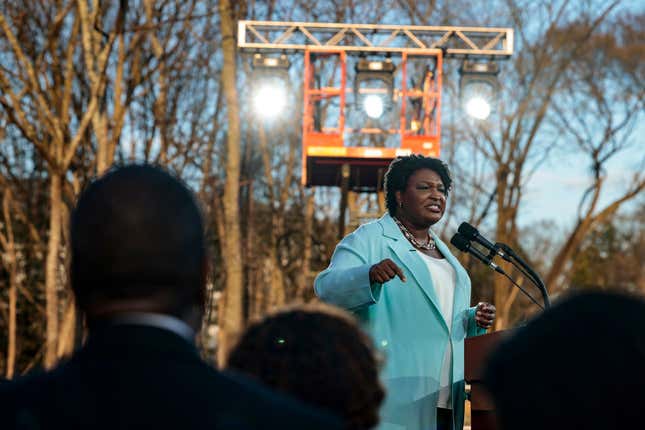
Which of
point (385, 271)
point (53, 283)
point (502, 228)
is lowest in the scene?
point (53, 283)

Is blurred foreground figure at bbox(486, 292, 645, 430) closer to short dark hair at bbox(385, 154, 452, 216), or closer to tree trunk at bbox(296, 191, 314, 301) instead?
short dark hair at bbox(385, 154, 452, 216)

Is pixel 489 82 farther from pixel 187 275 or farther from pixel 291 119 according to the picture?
pixel 187 275

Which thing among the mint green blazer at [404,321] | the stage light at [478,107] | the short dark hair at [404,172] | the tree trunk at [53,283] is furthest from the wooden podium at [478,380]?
the stage light at [478,107]

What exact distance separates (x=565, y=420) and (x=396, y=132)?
15119 mm

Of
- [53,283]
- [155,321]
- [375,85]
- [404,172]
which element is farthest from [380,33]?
[155,321]

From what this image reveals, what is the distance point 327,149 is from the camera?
16.3 m

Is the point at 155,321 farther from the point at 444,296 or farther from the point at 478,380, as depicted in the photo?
the point at 444,296

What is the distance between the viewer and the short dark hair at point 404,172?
17.1ft

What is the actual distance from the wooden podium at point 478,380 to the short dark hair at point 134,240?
8.58 feet

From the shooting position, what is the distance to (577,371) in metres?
1.59

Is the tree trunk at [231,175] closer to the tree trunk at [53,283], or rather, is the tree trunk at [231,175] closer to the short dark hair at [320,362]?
the tree trunk at [53,283]

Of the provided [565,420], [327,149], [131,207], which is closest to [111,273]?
[131,207]

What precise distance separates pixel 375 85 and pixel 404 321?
11090 mm

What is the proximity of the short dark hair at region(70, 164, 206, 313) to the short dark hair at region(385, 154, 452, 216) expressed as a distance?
3.50 meters
